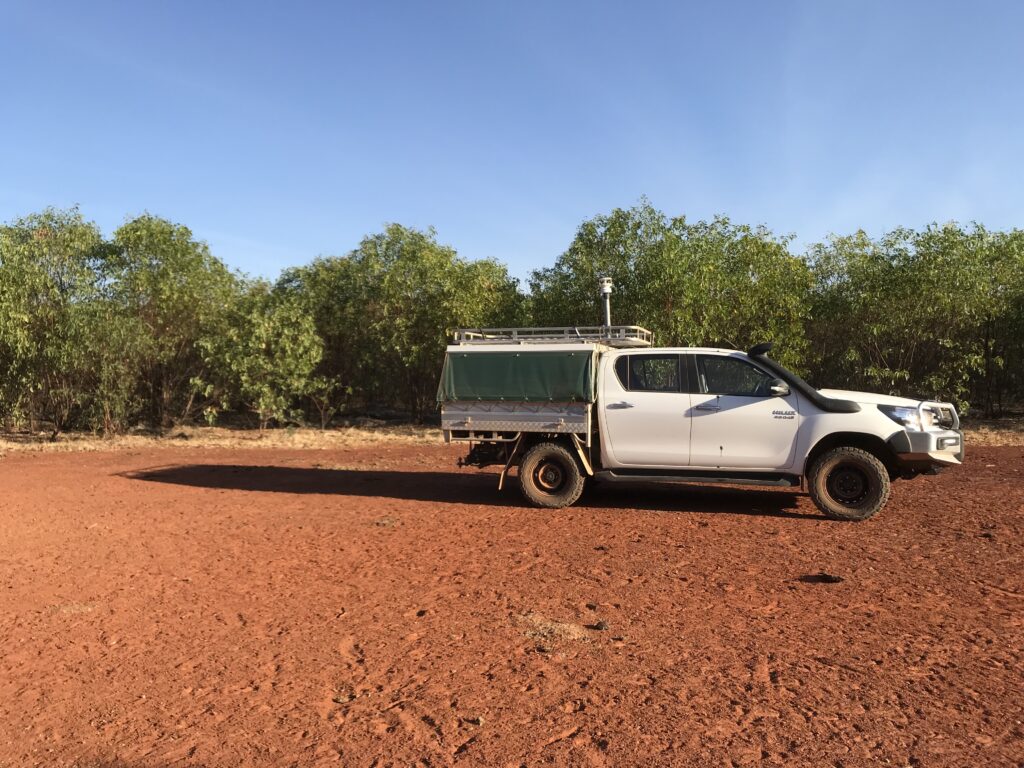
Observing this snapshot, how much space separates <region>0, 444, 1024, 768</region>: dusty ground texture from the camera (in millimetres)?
3410

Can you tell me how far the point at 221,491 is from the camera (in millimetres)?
11102

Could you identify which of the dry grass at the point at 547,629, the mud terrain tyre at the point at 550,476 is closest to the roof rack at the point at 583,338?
the mud terrain tyre at the point at 550,476

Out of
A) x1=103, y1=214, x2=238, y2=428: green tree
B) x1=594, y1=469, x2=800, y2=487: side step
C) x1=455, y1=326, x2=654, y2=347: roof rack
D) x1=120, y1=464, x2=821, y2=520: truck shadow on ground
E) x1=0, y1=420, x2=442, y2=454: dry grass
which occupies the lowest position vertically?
x1=120, y1=464, x2=821, y2=520: truck shadow on ground

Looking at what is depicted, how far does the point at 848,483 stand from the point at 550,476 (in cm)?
353

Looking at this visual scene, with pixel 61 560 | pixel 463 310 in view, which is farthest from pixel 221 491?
pixel 463 310

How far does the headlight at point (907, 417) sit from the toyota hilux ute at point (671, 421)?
0.01 meters

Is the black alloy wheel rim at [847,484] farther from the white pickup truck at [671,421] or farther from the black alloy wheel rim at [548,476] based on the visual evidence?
the black alloy wheel rim at [548,476]

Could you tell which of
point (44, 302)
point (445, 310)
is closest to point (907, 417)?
point (445, 310)

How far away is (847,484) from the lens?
327 inches

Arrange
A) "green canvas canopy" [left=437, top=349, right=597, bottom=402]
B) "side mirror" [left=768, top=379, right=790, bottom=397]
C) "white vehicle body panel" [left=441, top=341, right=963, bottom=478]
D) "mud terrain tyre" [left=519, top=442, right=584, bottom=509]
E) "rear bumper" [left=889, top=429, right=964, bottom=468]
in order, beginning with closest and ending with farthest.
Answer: "rear bumper" [left=889, top=429, right=964, bottom=468] < "white vehicle body panel" [left=441, top=341, right=963, bottom=478] < "side mirror" [left=768, top=379, right=790, bottom=397] < "green canvas canopy" [left=437, top=349, right=597, bottom=402] < "mud terrain tyre" [left=519, top=442, right=584, bottom=509]

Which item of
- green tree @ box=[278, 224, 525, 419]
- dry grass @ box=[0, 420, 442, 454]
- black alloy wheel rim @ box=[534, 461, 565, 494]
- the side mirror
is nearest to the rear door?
black alloy wheel rim @ box=[534, 461, 565, 494]

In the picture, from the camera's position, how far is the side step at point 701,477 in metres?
8.52

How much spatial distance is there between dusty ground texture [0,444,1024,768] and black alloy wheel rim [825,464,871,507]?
31cm

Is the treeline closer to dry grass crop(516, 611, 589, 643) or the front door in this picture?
the front door
